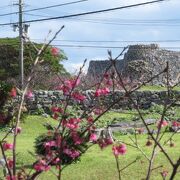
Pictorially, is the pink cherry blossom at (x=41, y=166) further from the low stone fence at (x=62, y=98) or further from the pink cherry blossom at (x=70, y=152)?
the low stone fence at (x=62, y=98)

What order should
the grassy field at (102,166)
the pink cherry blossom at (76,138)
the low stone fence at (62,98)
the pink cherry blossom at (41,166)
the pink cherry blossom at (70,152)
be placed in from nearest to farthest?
the pink cherry blossom at (41,166)
the pink cherry blossom at (76,138)
the pink cherry blossom at (70,152)
the grassy field at (102,166)
the low stone fence at (62,98)

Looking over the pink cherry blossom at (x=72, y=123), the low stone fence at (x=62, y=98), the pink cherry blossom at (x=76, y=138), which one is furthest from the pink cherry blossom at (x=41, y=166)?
the low stone fence at (x=62, y=98)

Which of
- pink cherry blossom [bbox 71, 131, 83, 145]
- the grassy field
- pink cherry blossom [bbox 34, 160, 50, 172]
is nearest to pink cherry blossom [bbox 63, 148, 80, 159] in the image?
pink cherry blossom [bbox 71, 131, 83, 145]

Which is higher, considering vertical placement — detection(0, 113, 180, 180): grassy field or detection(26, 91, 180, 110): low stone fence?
detection(0, 113, 180, 180): grassy field

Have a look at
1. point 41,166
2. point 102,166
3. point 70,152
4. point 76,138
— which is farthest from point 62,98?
point 41,166

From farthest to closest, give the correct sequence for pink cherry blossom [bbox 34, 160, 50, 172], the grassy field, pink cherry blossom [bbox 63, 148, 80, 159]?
1. the grassy field
2. pink cherry blossom [bbox 63, 148, 80, 159]
3. pink cherry blossom [bbox 34, 160, 50, 172]

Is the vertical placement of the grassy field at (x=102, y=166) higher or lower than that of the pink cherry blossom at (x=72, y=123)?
lower

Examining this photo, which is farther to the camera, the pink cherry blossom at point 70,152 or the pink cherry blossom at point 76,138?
the pink cherry blossom at point 70,152

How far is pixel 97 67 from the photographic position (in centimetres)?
5184

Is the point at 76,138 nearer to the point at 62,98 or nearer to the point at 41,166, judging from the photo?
the point at 41,166

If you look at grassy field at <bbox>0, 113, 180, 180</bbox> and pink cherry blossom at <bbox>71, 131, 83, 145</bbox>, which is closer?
pink cherry blossom at <bbox>71, 131, 83, 145</bbox>

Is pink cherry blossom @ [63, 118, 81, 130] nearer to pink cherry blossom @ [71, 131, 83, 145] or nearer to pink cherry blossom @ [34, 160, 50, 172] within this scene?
pink cherry blossom @ [71, 131, 83, 145]

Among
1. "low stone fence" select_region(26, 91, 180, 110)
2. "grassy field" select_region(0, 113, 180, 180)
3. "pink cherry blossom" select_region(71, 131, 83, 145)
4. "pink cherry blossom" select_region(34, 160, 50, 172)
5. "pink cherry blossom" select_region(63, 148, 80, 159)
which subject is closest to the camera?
"pink cherry blossom" select_region(34, 160, 50, 172)

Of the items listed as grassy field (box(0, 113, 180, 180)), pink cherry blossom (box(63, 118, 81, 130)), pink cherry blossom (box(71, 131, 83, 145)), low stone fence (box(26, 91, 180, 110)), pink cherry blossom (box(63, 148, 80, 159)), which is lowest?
low stone fence (box(26, 91, 180, 110))
